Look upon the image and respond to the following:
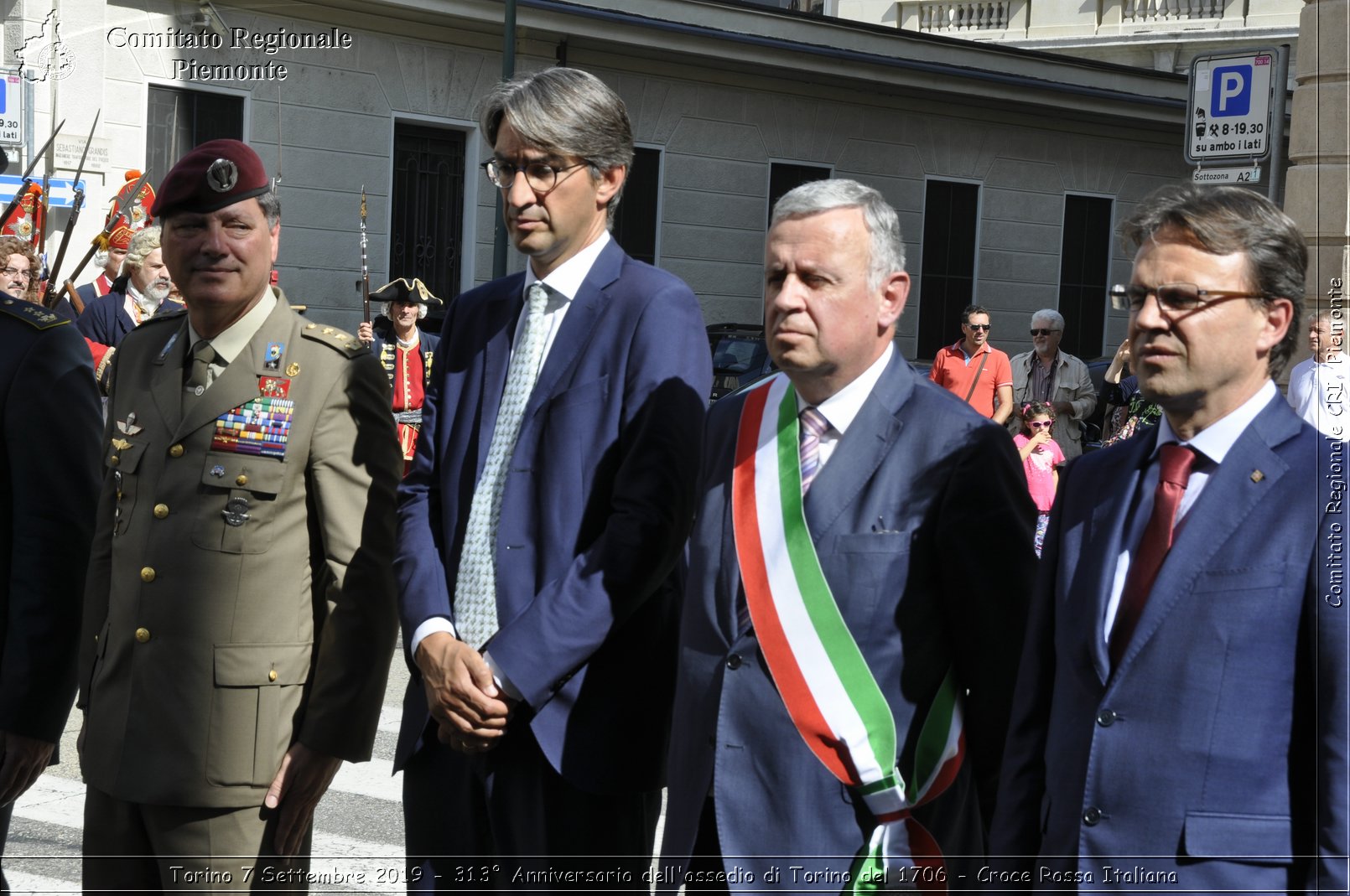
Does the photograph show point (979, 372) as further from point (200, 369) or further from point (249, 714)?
point (249, 714)

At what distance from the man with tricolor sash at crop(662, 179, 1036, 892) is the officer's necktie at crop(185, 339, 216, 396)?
130cm

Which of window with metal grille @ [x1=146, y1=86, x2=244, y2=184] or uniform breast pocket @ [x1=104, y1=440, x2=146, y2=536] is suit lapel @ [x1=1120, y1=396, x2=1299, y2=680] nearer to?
uniform breast pocket @ [x1=104, y1=440, x2=146, y2=536]

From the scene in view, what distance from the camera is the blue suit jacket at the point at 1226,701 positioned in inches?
91.9

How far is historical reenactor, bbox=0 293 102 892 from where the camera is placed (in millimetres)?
3520

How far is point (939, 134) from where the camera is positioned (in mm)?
23109

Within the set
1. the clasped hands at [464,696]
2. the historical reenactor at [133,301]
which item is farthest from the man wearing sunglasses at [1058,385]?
the clasped hands at [464,696]

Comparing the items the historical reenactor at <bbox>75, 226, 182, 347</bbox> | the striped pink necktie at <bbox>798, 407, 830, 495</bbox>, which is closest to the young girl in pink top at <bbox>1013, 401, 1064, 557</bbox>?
the historical reenactor at <bbox>75, 226, 182, 347</bbox>

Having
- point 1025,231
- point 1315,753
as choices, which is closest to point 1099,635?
point 1315,753

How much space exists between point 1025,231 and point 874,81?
3.74 meters

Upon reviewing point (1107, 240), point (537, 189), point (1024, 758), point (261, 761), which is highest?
point (1107, 240)

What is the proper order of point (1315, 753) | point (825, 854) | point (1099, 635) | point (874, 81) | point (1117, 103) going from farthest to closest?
point (1117, 103)
point (874, 81)
point (825, 854)
point (1099, 635)
point (1315, 753)

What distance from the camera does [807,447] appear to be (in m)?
2.96

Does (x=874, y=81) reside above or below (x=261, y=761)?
above

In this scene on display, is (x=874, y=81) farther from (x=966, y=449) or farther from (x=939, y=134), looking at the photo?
(x=966, y=449)
